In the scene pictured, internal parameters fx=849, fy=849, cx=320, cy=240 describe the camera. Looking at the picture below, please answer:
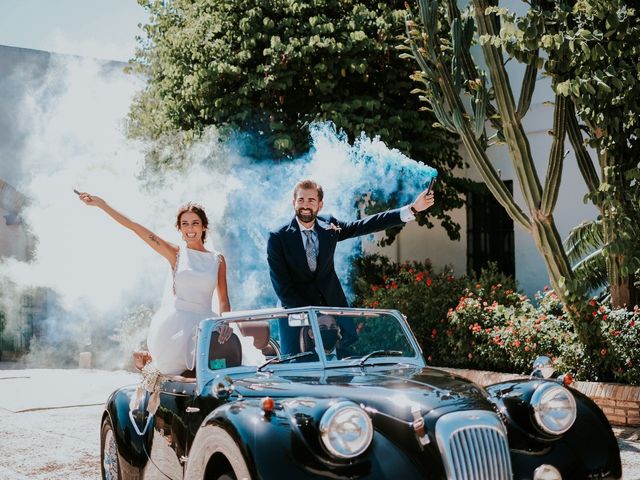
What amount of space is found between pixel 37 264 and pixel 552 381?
696 inches

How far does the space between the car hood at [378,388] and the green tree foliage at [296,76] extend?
7.42m

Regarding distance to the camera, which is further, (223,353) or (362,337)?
(362,337)

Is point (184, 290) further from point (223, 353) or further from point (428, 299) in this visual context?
point (428, 299)

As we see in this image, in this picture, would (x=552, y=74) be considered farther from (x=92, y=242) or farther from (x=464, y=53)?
(x=92, y=242)

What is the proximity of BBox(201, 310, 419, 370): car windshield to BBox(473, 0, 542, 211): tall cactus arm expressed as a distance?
481cm

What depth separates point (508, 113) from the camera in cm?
960

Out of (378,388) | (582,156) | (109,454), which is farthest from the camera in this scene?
(582,156)

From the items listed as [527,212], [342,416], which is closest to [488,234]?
[527,212]

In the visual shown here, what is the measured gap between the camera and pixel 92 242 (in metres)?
17.0

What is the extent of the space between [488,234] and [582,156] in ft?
16.2

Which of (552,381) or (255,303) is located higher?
(255,303)

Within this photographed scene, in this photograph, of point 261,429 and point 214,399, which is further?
point 214,399

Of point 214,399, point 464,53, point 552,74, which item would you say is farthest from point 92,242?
point 214,399

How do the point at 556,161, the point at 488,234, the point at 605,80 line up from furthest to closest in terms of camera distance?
1. the point at 488,234
2. the point at 556,161
3. the point at 605,80
